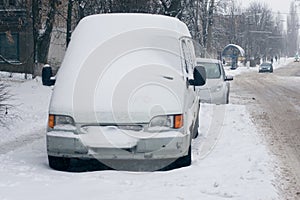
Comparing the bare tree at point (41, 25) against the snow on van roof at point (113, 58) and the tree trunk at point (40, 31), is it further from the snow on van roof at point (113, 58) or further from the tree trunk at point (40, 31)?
the snow on van roof at point (113, 58)

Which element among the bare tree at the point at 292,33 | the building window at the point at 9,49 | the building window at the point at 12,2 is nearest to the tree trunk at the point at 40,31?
the building window at the point at 12,2

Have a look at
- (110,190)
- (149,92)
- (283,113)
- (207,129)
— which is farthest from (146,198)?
(283,113)

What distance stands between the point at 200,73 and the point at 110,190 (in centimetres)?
266

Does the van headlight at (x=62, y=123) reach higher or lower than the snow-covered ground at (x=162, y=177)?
higher

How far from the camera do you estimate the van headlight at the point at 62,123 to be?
21.9 feet

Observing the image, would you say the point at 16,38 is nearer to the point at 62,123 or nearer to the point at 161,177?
the point at 62,123

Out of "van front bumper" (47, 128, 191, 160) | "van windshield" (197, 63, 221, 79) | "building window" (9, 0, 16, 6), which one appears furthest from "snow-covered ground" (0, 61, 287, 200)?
"building window" (9, 0, 16, 6)

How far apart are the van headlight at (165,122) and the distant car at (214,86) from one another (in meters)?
9.94

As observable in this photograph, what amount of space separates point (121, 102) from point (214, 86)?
10.9m

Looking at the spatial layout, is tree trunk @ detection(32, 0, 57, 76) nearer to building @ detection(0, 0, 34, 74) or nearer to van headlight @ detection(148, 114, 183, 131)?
building @ detection(0, 0, 34, 74)

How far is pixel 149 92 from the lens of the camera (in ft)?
22.7

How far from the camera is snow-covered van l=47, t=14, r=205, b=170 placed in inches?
260

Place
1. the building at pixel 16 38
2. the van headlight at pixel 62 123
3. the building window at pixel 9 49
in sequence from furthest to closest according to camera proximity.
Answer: the building window at pixel 9 49
the building at pixel 16 38
the van headlight at pixel 62 123

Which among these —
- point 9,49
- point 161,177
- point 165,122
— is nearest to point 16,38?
point 9,49
